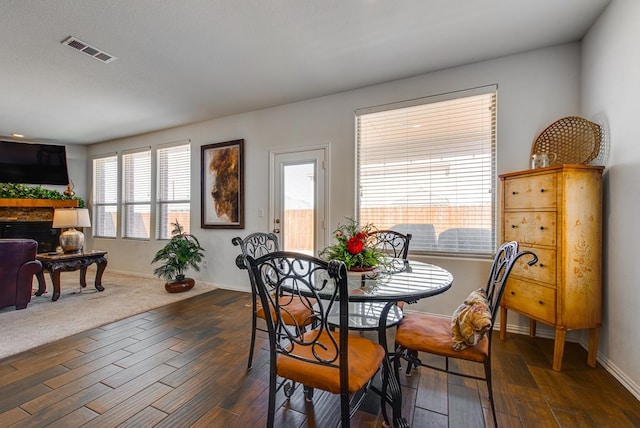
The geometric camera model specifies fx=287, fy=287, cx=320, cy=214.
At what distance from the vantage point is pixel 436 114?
10.4ft

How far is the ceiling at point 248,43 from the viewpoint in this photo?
2.19m

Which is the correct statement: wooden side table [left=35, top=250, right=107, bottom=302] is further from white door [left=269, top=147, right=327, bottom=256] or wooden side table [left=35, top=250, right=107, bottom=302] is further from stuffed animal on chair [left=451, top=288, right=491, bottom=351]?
stuffed animal on chair [left=451, top=288, right=491, bottom=351]

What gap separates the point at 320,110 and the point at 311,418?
3.35 meters

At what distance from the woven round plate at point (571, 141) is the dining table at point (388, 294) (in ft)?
5.39

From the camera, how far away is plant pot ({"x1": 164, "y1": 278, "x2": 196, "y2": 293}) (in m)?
4.20

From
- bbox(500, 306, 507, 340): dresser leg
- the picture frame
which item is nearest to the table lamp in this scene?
the picture frame

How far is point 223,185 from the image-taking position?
4.58 meters

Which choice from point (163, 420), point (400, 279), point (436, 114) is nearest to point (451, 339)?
point (400, 279)

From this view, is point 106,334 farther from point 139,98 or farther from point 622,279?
point 622,279

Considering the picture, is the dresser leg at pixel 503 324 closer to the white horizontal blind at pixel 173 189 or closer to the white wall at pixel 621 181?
the white wall at pixel 621 181

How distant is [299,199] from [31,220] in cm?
581

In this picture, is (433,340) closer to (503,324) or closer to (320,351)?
(320,351)

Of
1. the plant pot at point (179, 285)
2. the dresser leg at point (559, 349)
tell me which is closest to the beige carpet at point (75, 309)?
the plant pot at point (179, 285)

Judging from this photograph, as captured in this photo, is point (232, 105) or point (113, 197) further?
point (113, 197)
